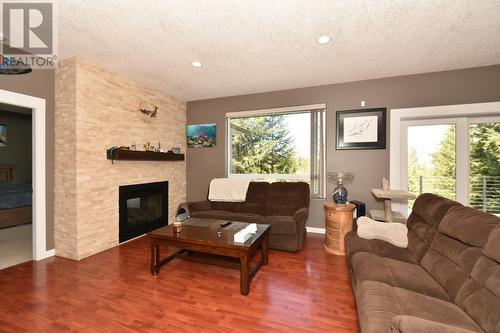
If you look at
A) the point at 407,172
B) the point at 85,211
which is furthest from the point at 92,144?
the point at 407,172

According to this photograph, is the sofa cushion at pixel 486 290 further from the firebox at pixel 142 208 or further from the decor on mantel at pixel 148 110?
the decor on mantel at pixel 148 110

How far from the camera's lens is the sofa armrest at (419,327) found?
893mm

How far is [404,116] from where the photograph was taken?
11.1 feet

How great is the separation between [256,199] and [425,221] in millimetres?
2366

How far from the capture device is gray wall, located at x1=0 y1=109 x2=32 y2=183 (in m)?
5.27

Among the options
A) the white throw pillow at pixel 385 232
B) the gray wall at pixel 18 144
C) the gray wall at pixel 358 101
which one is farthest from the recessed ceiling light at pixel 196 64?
the gray wall at pixel 18 144

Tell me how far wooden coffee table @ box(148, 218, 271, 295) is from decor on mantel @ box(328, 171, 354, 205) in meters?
1.20

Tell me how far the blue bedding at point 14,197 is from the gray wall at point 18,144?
1.52 meters

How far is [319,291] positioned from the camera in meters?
2.12

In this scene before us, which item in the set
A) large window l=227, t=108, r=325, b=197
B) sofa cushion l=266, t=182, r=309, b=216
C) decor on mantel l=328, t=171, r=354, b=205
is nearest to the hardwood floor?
decor on mantel l=328, t=171, r=354, b=205

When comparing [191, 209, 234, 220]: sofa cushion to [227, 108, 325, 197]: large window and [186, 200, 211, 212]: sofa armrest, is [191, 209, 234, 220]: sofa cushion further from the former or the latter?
[227, 108, 325, 197]: large window

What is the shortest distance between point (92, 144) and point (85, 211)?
886 mm

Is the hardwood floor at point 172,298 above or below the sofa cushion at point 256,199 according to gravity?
below

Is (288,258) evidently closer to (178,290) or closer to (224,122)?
(178,290)
